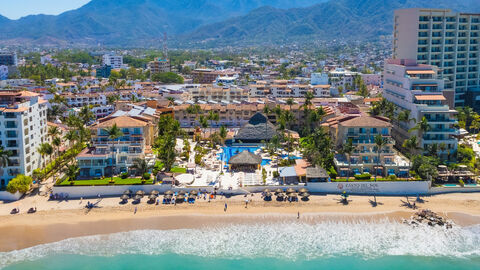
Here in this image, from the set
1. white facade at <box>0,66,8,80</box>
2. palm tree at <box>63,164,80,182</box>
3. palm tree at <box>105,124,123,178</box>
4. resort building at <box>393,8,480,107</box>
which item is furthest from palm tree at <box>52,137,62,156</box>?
white facade at <box>0,66,8,80</box>

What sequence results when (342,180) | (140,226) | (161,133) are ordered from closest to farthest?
(140,226) < (342,180) < (161,133)

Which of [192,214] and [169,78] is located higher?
[169,78]

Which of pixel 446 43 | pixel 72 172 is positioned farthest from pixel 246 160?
pixel 446 43

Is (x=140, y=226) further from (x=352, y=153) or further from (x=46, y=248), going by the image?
(x=352, y=153)

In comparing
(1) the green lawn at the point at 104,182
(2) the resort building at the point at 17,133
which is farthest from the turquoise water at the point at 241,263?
(2) the resort building at the point at 17,133

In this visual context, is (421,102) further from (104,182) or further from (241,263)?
(104,182)

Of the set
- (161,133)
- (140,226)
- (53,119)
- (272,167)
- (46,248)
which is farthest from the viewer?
(53,119)

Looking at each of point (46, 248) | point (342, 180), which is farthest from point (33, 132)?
point (342, 180)
